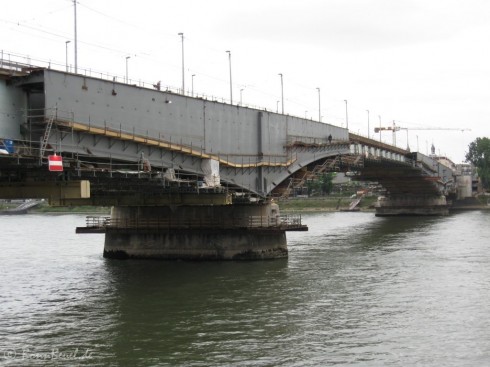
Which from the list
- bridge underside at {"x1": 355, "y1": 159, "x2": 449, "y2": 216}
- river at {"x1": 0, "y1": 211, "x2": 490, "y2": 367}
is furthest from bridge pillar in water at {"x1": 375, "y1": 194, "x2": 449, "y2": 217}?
river at {"x1": 0, "y1": 211, "x2": 490, "y2": 367}

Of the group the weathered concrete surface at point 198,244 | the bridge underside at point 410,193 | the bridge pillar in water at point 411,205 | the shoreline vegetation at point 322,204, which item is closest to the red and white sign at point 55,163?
the weathered concrete surface at point 198,244

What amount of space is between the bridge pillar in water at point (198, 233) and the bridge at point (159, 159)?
0.09 metres

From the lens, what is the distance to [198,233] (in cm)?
4772

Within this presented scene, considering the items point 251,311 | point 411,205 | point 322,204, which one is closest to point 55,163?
point 251,311

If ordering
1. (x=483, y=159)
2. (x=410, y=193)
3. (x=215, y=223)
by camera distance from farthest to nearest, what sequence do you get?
(x=483, y=159), (x=410, y=193), (x=215, y=223)

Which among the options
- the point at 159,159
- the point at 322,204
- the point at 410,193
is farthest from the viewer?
the point at 322,204

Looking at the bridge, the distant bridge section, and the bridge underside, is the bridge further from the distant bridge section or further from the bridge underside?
the bridge underside

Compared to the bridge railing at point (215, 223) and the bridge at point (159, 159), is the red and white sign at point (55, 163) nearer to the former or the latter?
the bridge at point (159, 159)

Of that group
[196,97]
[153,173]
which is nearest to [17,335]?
[153,173]

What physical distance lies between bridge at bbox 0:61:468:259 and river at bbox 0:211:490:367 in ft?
9.13

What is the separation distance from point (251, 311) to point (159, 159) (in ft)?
44.7

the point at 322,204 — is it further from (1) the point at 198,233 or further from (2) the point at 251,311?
(2) the point at 251,311

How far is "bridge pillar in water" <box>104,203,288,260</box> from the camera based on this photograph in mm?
46500

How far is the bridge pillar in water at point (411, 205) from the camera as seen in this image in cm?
12325
